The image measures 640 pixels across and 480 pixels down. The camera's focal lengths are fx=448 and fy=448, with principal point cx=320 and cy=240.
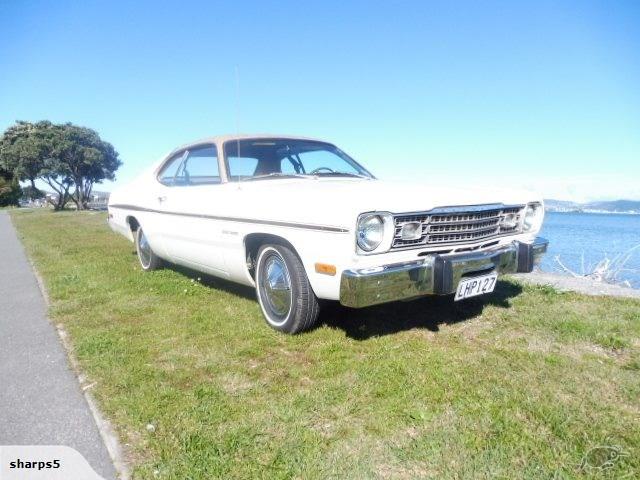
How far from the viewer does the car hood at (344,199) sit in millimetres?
2734

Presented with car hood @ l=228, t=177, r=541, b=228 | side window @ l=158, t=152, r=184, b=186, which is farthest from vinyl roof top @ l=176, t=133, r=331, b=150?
car hood @ l=228, t=177, r=541, b=228

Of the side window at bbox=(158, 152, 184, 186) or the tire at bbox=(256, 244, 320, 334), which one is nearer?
the tire at bbox=(256, 244, 320, 334)

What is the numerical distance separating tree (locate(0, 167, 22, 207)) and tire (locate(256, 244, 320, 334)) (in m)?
53.4

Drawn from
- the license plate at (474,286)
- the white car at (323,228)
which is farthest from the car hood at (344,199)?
the license plate at (474,286)

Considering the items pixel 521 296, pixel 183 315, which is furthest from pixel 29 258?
pixel 521 296

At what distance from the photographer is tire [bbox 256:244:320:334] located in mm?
3129

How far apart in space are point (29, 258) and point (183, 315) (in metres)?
5.59

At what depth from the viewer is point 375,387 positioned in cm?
248

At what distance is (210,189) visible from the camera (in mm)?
4078

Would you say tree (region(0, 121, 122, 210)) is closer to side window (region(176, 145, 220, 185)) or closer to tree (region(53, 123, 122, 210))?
tree (region(53, 123, 122, 210))

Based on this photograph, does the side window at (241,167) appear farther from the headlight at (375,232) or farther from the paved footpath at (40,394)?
the paved footpath at (40,394)

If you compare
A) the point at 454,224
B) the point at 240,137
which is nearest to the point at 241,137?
the point at 240,137

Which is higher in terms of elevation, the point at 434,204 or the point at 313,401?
the point at 434,204

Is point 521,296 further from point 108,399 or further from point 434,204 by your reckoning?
point 108,399
